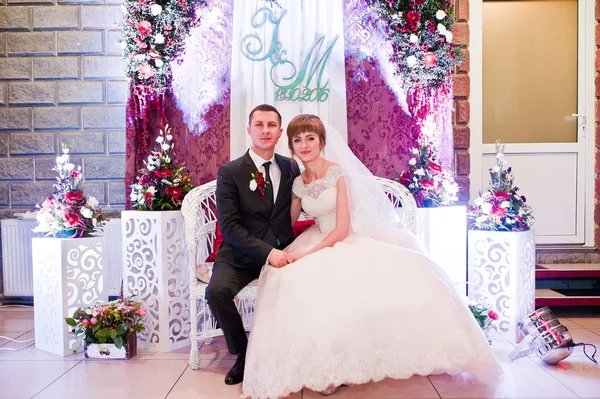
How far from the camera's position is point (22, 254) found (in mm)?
4691

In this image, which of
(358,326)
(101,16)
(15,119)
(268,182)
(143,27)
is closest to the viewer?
(358,326)

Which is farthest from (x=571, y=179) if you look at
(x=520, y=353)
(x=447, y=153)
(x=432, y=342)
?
(x=432, y=342)

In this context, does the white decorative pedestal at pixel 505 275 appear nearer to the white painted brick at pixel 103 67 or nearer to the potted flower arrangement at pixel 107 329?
the potted flower arrangement at pixel 107 329

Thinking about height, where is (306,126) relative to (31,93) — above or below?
below

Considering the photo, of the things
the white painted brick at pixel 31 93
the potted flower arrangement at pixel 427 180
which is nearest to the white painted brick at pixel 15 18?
the white painted brick at pixel 31 93

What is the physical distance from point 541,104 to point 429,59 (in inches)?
67.3

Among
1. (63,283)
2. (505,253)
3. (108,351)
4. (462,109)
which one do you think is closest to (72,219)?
(63,283)

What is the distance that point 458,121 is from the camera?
471 centimetres

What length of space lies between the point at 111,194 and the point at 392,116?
8.81 ft

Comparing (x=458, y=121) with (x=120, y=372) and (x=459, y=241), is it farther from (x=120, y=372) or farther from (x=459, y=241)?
(x=120, y=372)

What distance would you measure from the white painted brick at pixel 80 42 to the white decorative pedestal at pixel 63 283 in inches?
81.1

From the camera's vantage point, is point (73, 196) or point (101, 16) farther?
point (101, 16)

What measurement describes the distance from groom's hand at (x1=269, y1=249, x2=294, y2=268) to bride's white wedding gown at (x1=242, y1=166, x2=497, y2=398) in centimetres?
10

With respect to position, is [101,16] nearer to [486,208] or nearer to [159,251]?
[159,251]
